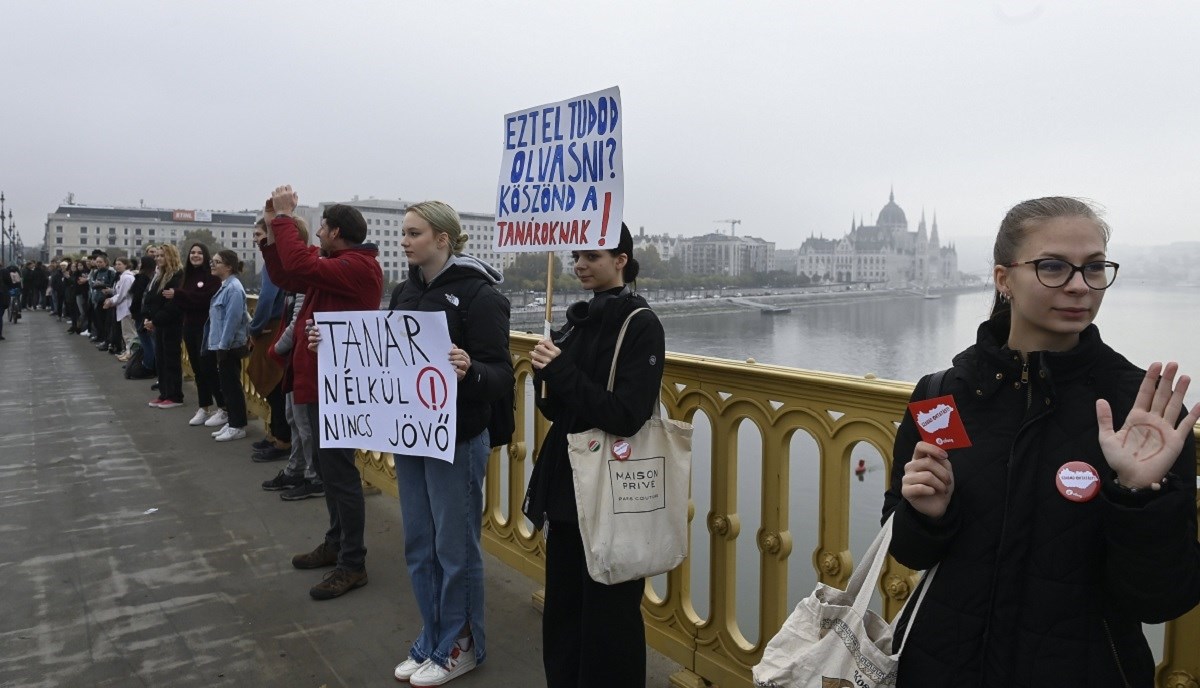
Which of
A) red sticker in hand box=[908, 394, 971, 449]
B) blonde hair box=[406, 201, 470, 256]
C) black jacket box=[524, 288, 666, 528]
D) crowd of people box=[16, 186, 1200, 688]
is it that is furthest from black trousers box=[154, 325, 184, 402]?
red sticker in hand box=[908, 394, 971, 449]

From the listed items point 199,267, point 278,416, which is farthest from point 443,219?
point 199,267

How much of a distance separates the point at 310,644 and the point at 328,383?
1.22 m

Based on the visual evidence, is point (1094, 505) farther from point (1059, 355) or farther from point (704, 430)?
point (704, 430)

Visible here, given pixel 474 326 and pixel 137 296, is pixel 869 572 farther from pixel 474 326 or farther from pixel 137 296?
pixel 137 296

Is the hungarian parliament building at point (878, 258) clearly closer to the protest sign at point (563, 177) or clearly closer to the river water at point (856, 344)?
the river water at point (856, 344)

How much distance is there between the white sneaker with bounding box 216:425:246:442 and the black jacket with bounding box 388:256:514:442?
5634 mm

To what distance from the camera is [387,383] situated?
150 inches

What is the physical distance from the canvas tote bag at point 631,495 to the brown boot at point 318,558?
261 centimetres

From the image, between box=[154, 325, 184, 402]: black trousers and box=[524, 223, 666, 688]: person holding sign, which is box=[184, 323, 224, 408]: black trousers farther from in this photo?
box=[524, 223, 666, 688]: person holding sign

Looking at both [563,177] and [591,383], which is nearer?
[591,383]

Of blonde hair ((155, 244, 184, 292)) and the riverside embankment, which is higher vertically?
blonde hair ((155, 244, 184, 292))

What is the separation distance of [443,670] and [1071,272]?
286cm

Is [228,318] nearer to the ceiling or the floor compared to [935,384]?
nearer to the floor

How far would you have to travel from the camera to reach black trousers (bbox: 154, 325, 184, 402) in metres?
10.2
